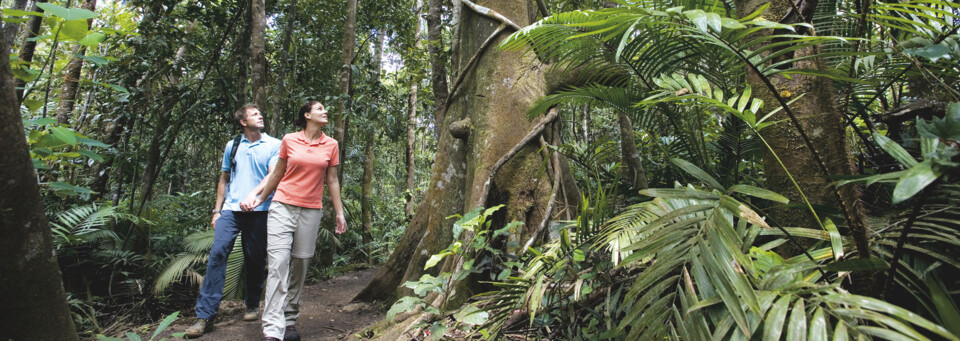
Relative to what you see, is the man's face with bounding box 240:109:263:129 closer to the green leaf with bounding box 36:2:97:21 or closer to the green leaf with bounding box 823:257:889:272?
the green leaf with bounding box 36:2:97:21

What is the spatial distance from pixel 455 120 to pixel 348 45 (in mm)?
3835

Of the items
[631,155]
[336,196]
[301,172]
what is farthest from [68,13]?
[631,155]

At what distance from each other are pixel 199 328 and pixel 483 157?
2560 millimetres

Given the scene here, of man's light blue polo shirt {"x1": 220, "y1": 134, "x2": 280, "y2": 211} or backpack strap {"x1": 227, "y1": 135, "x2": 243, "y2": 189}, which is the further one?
backpack strap {"x1": 227, "y1": 135, "x2": 243, "y2": 189}

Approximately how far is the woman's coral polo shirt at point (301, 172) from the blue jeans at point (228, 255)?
0.71m

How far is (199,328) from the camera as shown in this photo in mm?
3332

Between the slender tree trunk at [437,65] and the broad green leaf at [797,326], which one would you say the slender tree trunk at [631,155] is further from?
the slender tree trunk at [437,65]

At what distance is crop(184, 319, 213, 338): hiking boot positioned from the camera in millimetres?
3278

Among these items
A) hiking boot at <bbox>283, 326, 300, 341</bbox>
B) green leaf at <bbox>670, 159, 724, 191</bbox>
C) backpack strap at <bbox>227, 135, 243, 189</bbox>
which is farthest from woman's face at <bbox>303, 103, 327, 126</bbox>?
green leaf at <bbox>670, 159, 724, 191</bbox>

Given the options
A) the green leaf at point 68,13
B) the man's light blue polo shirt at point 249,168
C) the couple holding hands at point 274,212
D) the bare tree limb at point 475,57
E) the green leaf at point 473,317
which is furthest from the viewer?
the man's light blue polo shirt at point 249,168

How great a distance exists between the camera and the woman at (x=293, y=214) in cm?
287

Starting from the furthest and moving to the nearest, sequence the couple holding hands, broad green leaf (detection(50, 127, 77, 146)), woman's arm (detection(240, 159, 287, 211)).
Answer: woman's arm (detection(240, 159, 287, 211)) → the couple holding hands → broad green leaf (detection(50, 127, 77, 146))

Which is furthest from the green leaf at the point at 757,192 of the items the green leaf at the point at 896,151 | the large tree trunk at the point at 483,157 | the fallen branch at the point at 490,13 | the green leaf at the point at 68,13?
the fallen branch at the point at 490,13

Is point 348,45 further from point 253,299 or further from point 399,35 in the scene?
point 253,299
